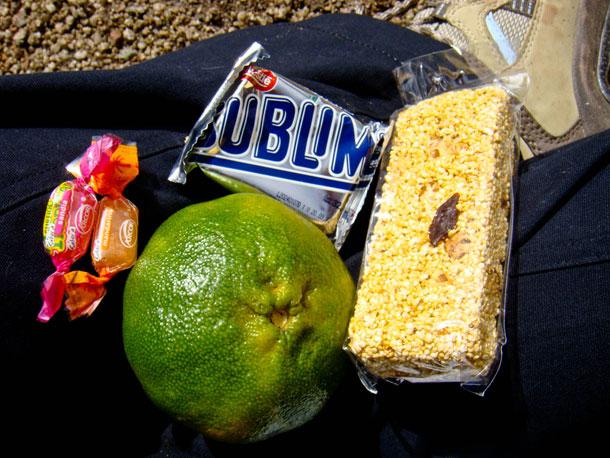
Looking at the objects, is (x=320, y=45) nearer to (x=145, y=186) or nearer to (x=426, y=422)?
(x=145, y=186)

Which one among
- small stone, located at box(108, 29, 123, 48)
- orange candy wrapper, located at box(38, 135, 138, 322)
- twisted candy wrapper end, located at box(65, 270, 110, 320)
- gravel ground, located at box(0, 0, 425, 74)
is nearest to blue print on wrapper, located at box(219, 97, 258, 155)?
orange candy wrapper, located at box(38, 135, 138, 322)

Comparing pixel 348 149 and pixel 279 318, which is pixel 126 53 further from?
pixel 279 318

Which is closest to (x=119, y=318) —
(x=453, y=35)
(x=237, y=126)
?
(x=237, y=126)

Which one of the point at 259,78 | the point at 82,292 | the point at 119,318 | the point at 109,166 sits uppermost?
the point at 259,78

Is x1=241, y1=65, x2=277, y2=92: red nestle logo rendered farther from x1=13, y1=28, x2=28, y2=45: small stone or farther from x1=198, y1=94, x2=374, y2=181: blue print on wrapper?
x1=13, y1=28, x2=28, y2=45: small stone

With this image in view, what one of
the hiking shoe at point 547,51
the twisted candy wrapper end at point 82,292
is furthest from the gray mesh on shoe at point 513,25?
the twisted candy wrapper end at point 82,292
